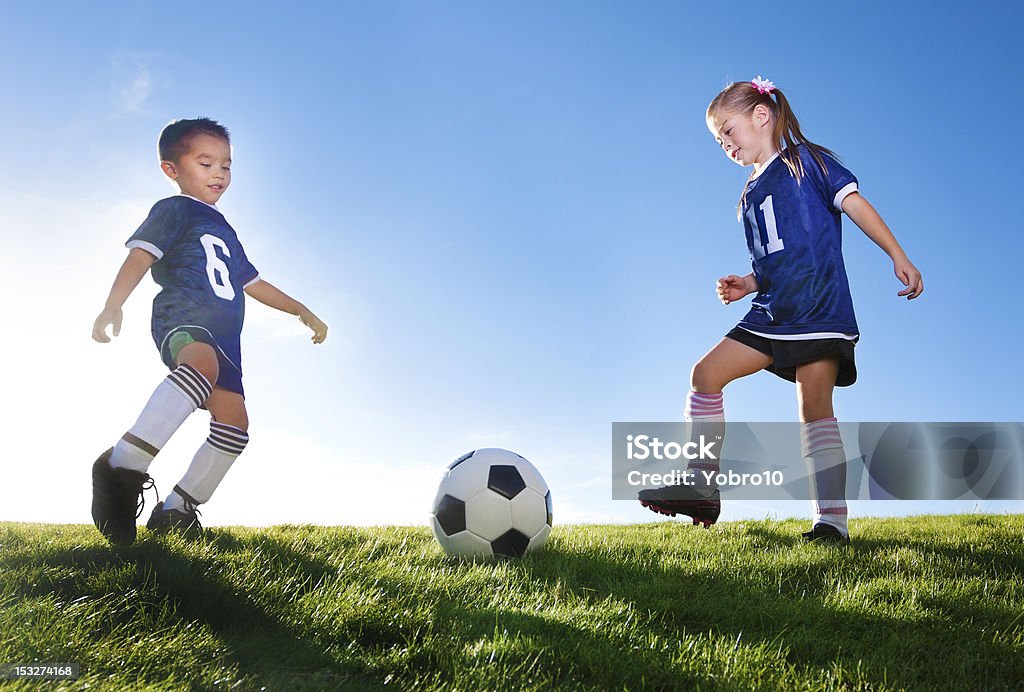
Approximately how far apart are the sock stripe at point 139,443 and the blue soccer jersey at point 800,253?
13.4 ft

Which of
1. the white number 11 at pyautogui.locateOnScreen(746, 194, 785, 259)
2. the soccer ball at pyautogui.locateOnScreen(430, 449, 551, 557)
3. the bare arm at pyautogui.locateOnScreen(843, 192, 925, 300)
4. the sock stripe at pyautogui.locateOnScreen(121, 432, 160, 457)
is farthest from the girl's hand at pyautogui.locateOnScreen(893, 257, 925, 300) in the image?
the sock stripe at pyautogui.locateOnScreen(121, 432, 160, 457)

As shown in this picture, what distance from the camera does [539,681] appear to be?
2580 millimetres

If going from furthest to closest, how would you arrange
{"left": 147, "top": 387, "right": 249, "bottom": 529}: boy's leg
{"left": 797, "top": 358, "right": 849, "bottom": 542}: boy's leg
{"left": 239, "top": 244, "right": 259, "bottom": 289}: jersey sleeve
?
{"left": 239, "top": 244, "right": 259, "bottom": 289}: jersey sleeve → {"left": 147, "top": 387, "right": 249, "bottom": 529}: boy's leg → {"left": 797, "top": 358, "right": 849, "bottom": 542}: boy's leg

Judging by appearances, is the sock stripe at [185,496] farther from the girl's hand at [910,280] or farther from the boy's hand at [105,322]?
the girl's hand at [910,280]

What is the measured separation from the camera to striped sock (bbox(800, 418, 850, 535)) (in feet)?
17.2

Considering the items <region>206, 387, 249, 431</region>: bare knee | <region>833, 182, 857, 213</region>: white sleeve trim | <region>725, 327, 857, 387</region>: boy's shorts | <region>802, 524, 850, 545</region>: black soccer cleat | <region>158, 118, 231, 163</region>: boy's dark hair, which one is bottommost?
<region>802, 524, 850, 545</region>: black soccer cleat

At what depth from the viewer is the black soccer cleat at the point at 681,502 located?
15.9ft

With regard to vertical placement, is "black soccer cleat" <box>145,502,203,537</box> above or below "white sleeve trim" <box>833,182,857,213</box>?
below

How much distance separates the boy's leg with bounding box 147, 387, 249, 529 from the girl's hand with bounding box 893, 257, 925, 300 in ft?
15.5

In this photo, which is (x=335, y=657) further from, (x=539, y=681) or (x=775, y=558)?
(x=775, y=558)

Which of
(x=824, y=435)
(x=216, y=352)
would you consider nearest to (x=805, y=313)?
(x=824, y=435)

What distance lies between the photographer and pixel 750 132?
18.5 feet

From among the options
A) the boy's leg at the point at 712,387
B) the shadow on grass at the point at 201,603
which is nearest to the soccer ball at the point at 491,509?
the shadow on grass at the point at 201,603

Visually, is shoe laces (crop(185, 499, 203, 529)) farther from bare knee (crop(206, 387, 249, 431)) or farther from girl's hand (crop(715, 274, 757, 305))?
girl's hand (crop(715, 274, 757, 305))
